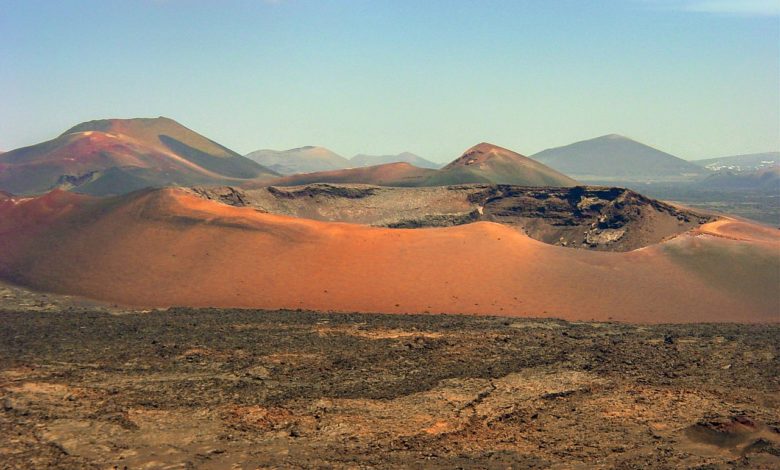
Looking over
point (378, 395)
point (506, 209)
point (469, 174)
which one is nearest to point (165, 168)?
point (469, 174)

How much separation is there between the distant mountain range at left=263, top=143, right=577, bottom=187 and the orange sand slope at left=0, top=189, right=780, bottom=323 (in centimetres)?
4750

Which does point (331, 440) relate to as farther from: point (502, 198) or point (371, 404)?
point (502, 198)

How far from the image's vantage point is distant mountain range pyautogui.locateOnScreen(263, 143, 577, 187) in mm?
89812

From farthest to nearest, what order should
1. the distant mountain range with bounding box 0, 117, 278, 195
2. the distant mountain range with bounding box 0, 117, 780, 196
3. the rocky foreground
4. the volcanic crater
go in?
the distant mountain range with bounding box 0, 117, 278, 195, the distant mountain range with bounding box 0, 117, 780, 196, the volcanic crater, the rocky foreground

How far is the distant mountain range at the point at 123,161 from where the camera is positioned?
107188 millimetres

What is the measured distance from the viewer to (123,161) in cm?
12238

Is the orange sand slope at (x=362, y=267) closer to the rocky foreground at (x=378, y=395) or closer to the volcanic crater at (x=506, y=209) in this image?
the rocky foreground at (x=378, y=395)

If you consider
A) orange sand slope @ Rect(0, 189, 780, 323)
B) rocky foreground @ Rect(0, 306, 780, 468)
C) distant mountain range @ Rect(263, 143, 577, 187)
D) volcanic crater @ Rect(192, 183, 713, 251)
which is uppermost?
distant mountain range @ Rect(263, 143, 577, 187)

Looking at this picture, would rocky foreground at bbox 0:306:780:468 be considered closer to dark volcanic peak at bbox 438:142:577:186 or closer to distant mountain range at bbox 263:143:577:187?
distant mountain range at bbox 263:143:577:187

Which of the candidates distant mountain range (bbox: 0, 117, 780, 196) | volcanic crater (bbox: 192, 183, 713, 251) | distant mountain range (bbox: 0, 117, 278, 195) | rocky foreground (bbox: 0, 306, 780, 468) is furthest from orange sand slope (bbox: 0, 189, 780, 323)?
distant mountain range (bbox: 0, 117, 278, 195)

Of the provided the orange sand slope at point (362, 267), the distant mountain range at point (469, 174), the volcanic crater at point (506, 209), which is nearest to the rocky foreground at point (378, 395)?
the orange sand slope at point (362, 267)

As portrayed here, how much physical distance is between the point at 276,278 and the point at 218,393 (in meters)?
15.5

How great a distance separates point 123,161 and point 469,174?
2598 inches

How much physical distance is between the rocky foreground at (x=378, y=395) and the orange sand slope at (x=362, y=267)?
4642 mm
